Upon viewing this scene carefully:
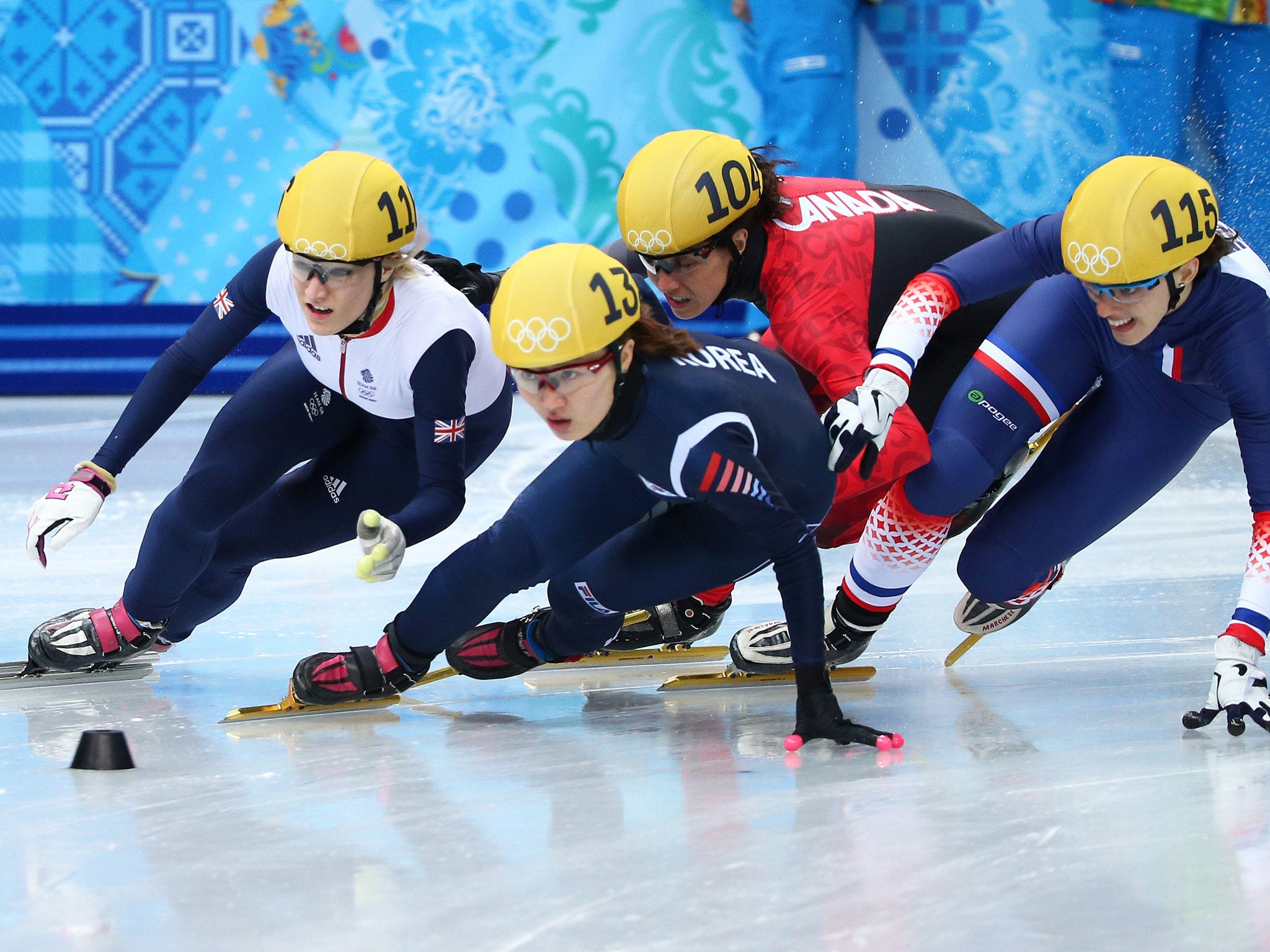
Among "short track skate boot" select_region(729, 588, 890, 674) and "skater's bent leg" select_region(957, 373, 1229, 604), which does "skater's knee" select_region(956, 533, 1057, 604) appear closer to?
"skater's bent leg" select_region(957, 373, 1229, 604)

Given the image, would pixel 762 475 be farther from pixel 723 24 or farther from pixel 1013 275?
pixel 723 24

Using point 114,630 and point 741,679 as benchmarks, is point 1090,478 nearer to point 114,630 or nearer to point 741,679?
point 741,679

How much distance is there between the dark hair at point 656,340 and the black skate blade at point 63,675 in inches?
62.4

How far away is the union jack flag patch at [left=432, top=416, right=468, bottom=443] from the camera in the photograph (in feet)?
10.1

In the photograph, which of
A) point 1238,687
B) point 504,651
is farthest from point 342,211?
point 1238,687

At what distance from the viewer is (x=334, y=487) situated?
3.46 meters

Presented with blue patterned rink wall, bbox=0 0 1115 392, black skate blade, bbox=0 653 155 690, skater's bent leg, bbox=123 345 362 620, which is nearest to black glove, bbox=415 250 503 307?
skater's bent leg, bbox=123 345 362 620

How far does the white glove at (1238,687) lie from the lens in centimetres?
279

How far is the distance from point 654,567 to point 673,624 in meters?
0.75

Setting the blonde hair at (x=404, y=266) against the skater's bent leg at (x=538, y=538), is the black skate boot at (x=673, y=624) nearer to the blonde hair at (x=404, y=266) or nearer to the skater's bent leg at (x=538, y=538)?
the skater's bent leg at (x=538, y=538)

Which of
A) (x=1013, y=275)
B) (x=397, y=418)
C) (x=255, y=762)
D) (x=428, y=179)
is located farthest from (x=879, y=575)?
(x=428, y=179)

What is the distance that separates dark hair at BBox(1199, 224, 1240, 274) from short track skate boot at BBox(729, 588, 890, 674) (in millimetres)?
1102

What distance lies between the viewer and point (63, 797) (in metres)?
2.46

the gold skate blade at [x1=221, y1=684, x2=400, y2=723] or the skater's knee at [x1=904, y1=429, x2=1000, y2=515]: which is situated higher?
the skater's knee at [x1=904, y1=429, x2=1000, y2=515]
